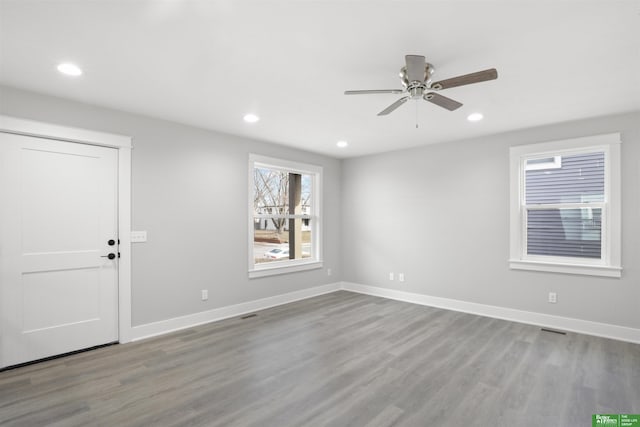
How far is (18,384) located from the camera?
8.66ft

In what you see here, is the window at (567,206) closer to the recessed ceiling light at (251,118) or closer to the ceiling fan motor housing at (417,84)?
the ceiling fan motor housing at (417,84)

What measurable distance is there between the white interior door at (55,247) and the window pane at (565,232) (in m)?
5.14

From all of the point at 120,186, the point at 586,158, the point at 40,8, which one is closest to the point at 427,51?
the point at 40,8

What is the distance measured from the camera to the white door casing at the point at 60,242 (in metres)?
2.96

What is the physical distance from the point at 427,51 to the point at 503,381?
2680 millimetres

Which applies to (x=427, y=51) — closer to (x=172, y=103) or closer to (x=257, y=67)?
(x=257, y=67)

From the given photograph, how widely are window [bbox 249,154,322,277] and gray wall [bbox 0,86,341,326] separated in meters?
0.17

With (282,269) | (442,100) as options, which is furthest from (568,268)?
(282,269)

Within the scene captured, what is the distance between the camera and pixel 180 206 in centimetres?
405

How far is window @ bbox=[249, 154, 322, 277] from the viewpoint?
4.99 meters

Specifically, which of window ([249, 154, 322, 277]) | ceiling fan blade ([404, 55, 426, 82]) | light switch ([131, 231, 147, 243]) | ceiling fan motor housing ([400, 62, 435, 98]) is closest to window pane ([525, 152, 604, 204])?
ceiling fan motor housing ([400, 62, 435, 98])

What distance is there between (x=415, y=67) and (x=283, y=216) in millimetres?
3654

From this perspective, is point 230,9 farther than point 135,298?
No

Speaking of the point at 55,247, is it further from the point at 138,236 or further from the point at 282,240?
the point at 282,240
